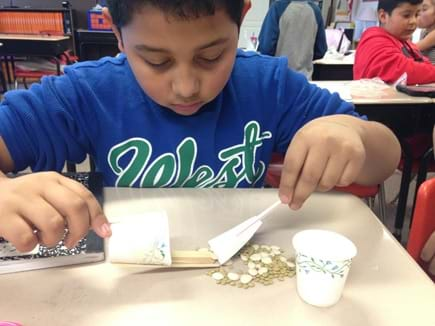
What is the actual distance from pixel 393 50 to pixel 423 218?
1.61 meters

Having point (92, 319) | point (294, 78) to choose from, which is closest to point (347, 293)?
point (92, 319)

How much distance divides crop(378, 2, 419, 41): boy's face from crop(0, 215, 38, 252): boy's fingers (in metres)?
2.25

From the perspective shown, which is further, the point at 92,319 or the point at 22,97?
Result: the point at 22,97

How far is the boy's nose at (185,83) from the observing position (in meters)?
0.65

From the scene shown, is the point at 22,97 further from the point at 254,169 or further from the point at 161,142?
the point at 254,169

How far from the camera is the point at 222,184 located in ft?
3.11

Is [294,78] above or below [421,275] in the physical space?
above

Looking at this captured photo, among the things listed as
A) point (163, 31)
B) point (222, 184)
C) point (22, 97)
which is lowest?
point (222, 184)

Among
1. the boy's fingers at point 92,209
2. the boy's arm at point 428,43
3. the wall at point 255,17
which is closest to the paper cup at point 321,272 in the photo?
the boy's fingers at point 92,209

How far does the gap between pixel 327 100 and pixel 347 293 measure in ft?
1.68

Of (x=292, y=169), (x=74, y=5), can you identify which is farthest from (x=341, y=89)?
(x=74, y=5)

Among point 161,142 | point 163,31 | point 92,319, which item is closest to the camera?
point 92,319

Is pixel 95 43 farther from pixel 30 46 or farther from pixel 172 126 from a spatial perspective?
pixel 172 126

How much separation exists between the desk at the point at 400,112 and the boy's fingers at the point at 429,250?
99cm
